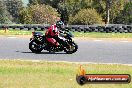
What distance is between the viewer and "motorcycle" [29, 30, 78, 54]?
19562 millimetres

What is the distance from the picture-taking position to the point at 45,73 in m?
12.1

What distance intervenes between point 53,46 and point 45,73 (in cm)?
777

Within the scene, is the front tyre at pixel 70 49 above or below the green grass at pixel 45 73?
below

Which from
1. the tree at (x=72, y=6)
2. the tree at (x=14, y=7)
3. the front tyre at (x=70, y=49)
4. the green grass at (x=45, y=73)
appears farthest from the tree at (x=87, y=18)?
the tree at (x=14, y=7)

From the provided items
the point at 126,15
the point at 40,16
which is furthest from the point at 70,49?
the point at 126,15

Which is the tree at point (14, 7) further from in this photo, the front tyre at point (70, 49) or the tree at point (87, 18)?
the front tyre at point (70, 49)

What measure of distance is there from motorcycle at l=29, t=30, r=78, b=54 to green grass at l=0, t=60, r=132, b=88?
473 centimetres

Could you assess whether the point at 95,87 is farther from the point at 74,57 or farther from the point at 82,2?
the point at 82,2

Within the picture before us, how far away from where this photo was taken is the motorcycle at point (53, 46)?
1956cm

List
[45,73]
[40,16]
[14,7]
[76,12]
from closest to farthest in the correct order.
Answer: [45,73], [40,16], [76,12], [14,7]

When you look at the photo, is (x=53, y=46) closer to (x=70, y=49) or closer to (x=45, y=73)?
(x=70, y=49)

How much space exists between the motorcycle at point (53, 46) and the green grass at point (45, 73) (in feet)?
15.5

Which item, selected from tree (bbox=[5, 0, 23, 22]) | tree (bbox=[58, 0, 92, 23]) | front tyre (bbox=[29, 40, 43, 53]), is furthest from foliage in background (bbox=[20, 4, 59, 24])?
tree (bbox=[5, 0, 23, 22])

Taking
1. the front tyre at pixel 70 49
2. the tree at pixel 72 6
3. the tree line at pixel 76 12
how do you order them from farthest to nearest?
1. the tree at pixel 72 6
2. the tree line at pixel 76 12
3. the front tyre at pixel 70 49
